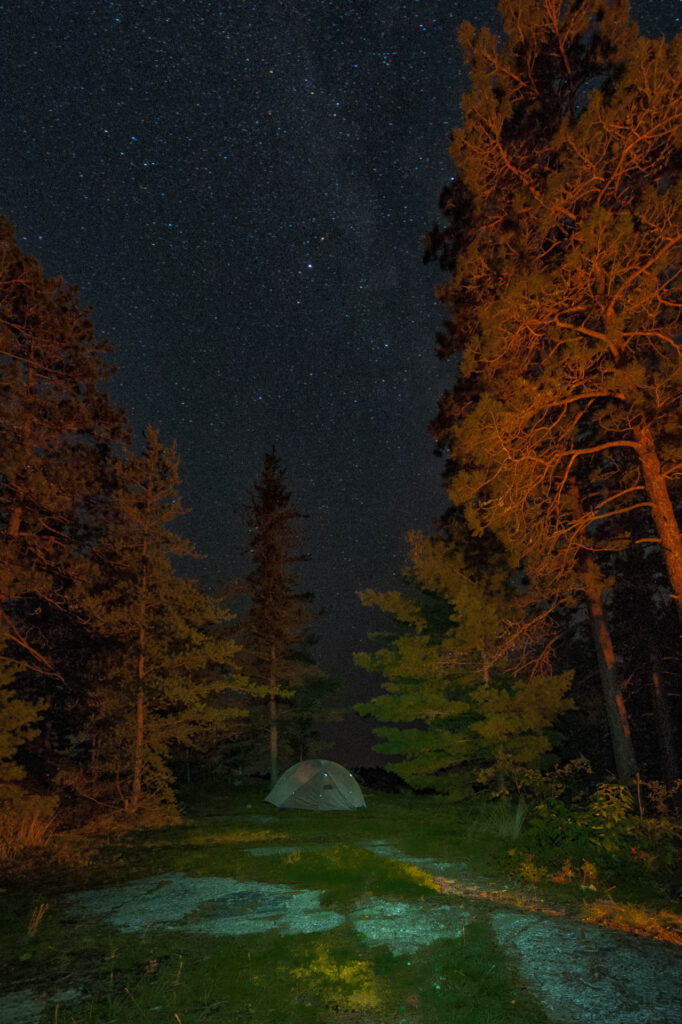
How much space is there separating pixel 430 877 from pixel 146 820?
8721 millimetres

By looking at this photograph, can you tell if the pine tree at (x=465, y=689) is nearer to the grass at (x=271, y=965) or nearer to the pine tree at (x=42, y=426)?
the grass at (x=271, y=965)

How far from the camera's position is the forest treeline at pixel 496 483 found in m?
8.69

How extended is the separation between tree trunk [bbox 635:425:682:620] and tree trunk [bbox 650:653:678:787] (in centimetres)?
1256

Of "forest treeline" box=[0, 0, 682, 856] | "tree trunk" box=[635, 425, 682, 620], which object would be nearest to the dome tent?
"forest treeline" box=[0, 0, 682, 856]


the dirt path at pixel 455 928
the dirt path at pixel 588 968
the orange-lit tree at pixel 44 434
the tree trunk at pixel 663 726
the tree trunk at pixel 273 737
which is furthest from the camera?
the tree trunk at pixel 273 737

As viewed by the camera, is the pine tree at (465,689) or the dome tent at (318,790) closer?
the pine tree at (465,689)

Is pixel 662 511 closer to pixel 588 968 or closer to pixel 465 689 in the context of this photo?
pixel 588 968

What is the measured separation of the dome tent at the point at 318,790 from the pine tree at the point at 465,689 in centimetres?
406

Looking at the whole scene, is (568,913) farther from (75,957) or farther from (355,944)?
(75,957)

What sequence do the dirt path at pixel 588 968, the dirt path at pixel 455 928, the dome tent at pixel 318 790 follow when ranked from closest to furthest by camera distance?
the dirt path at pixel 588 968, the dirt path at pixel 455 928, the dome tent at pixel 318 790

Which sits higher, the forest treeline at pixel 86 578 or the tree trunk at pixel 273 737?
the forest treeline at pixel 86 578

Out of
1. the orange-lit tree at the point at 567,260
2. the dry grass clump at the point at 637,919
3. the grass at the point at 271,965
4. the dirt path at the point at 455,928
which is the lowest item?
the dry grass clump at the point at 637,919

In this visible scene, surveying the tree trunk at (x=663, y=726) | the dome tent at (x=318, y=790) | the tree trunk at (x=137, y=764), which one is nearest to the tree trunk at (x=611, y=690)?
the tree trunk at (x=663, y=726)

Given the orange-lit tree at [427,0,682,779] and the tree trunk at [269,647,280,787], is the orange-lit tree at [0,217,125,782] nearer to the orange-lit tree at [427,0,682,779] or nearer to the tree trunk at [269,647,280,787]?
the orange-lit tree at [427,0,682,779]
